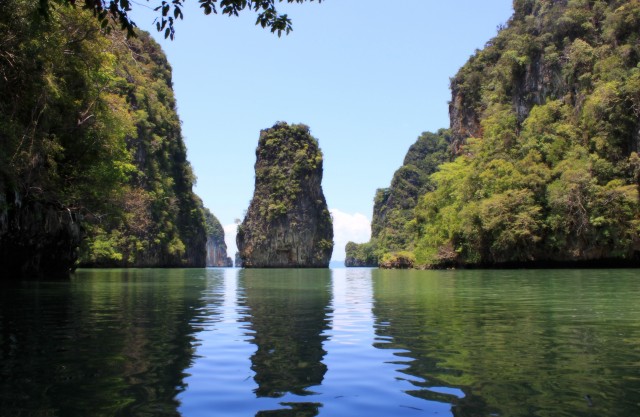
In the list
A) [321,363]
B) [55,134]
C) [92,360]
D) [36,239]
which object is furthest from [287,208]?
[321,363]

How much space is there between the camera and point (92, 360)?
6.09 metres

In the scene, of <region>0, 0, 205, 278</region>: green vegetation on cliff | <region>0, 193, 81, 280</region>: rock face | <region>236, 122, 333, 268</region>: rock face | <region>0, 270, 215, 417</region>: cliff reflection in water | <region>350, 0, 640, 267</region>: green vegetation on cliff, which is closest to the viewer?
<region>0, 270, 215, 417</region>: cliff reflection in water

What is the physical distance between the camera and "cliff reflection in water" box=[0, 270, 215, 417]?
4.34 meters

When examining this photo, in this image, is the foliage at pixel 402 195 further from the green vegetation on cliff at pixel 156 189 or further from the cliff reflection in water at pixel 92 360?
the cliff reflection in water at pixel 92 360

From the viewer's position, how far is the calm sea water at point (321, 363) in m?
4.35

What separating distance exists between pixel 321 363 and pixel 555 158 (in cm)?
4712

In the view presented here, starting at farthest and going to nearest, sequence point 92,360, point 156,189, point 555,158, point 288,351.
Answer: point 156,189 < point 555,158 < point 288,351 < point 92,360

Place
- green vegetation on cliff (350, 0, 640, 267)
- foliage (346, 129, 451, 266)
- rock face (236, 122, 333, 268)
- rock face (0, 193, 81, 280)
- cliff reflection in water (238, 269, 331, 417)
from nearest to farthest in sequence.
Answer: cliff reflection in water (238, 269, 331, 417)
rock face (0, 193, 81, 280)
green vegetation on cliff (350, 0, 640, 267)
rock face (236, 122, 333, 268)
foliage (346, 129, 451, 266)

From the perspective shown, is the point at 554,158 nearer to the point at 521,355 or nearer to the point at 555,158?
the point at 555,158

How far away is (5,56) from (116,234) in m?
62.9

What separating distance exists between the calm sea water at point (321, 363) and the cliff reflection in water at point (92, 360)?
2cm

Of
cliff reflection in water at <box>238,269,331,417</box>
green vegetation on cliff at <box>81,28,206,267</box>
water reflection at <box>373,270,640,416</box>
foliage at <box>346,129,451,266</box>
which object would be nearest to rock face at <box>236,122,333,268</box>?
green vegetation on cliff at <box>81,28,206,267</box>

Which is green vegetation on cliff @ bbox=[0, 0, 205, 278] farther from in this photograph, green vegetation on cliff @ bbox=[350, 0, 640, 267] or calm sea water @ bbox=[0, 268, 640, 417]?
green vegetation on cliff @ bbox=[350, 0, 640, 267]

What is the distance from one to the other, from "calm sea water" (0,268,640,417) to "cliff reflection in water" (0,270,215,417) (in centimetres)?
2
